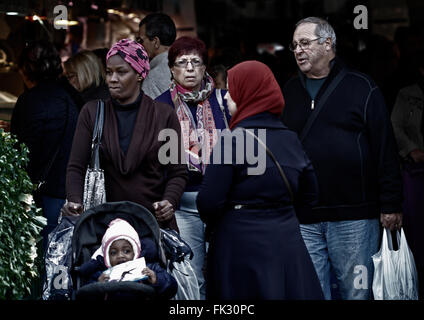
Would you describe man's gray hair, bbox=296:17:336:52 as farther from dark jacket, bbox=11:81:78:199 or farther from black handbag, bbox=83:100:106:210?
dark jacket, bbox=11:81:78:199

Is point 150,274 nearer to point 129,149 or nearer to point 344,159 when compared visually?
point 129,149

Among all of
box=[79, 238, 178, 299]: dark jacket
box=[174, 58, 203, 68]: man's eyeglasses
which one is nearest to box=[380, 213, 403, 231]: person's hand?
box=[174, 58, 203, 68]: man's eyeglasses

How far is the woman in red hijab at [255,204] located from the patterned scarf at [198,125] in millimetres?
1218

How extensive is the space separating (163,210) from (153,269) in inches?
21.2

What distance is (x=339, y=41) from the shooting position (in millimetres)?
8898

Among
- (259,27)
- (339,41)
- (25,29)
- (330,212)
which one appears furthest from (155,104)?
(259,27)

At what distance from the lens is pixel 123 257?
16.8ft

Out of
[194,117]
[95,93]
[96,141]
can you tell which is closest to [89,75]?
[95,93]

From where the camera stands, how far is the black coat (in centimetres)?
502

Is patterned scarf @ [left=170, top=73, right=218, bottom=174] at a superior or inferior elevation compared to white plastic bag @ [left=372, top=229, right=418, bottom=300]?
superior

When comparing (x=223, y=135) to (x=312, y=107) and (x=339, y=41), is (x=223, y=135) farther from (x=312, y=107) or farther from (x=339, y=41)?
(x=339, y=41)

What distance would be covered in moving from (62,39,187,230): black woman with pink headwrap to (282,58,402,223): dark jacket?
38.9 inches

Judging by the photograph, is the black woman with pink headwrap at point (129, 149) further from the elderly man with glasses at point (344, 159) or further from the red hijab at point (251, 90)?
the elderly man with glasses at point (344, 159)

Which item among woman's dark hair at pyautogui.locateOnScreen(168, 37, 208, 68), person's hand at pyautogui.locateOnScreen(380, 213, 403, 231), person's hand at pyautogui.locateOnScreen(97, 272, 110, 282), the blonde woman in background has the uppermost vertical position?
woman's dark hair at pyautogui.locateOnScreen(168, 37, 208, 68)
